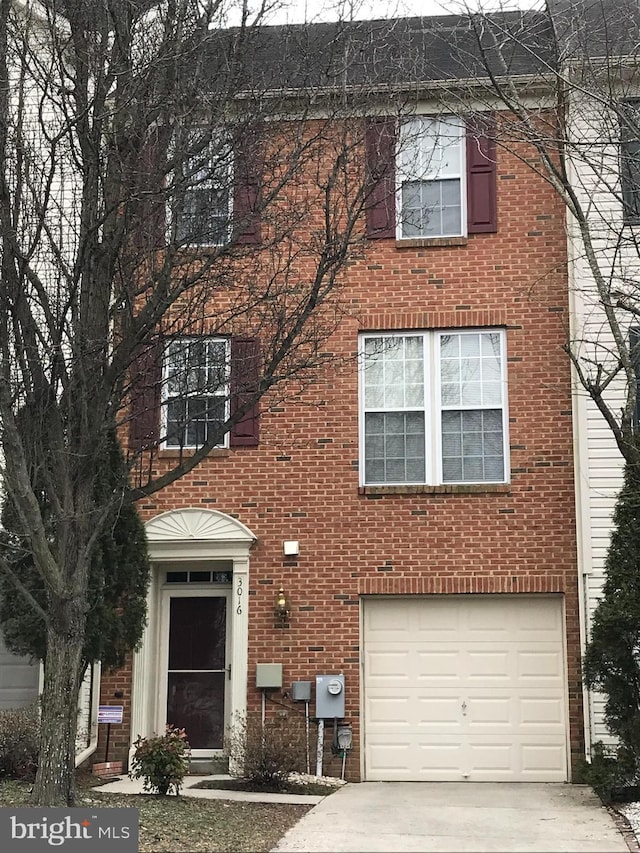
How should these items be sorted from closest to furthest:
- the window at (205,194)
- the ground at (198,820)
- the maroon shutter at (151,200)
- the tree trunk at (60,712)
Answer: the ground at (198,820) < the tree trunk at (60,712) < the maroon shutter at (151,200) < the window at (205,194)

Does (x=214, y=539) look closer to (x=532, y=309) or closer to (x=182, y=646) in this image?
(x=182, y=646)

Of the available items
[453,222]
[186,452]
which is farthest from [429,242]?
[186,452]

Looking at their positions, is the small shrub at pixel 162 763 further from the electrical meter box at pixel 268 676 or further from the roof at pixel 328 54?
the roof at pixel 328 54

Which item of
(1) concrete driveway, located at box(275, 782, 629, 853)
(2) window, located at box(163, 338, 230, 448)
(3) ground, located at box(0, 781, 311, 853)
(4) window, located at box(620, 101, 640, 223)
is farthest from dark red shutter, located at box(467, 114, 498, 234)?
(3) ground, located at box(0, 781, 311, 853)

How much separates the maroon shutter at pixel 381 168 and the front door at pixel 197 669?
16.6 ft

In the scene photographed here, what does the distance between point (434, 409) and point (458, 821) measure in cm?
529

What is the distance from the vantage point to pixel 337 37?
31.4ft

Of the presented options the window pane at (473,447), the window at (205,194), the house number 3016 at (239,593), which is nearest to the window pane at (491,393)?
the window pane at (473,447)

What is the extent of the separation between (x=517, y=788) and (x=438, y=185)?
23.6 feet

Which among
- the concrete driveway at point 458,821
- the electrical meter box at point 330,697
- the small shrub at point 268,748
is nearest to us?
the concrete driveway at point 458,821

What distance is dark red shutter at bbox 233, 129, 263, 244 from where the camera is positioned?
29.5ft

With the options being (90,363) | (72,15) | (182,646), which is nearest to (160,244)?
(90,363)

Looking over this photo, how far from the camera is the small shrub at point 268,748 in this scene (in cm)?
1132

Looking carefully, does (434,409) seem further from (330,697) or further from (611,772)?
(611,772)
